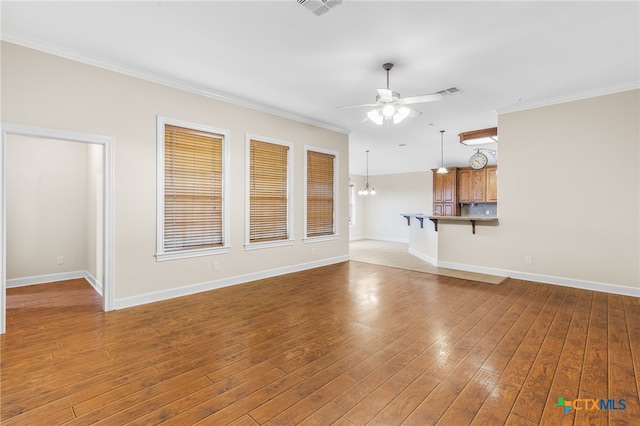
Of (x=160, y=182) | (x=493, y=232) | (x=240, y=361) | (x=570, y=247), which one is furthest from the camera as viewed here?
(x=493, y=232)

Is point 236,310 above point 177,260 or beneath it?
beneath

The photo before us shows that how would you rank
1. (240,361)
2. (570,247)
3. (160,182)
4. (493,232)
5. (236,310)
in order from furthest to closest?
1. (493,232)
2. (570,247)
3. (160,182)
4. (236,310)
5. (240,361)

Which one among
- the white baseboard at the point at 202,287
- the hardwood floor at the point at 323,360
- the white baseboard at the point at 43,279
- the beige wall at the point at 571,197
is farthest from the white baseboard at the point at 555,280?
the white baseboard at the point at 43,279

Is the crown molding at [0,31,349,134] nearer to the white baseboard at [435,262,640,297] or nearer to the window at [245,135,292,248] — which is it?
the window at [245,135,292,248]

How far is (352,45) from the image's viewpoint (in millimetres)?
3119

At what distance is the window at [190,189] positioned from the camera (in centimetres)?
400

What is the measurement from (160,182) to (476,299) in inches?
177

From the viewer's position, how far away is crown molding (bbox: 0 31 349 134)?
3020 millimetres

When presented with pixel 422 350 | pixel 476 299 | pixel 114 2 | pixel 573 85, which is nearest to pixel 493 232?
pixel 476 299

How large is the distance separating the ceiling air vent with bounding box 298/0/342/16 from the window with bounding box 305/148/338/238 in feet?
10.9

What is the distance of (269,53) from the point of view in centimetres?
331

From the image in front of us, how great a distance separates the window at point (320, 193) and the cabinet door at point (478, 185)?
5.24 meters

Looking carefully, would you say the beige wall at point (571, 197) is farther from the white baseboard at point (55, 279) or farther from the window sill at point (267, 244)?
the white baseboard at point (55, 279)

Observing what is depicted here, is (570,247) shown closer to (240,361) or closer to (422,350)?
(422,350)
